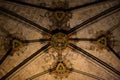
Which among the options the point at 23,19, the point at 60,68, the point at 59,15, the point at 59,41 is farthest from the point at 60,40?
the point at 23,19

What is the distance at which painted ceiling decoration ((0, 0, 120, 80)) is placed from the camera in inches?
357

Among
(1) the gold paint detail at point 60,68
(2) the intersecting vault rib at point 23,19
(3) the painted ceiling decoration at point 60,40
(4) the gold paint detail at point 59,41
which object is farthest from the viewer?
(1) the gold paint detail at point 60,68

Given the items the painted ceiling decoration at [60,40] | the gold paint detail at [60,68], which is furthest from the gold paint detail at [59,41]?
the gold paint detail at [60,68]

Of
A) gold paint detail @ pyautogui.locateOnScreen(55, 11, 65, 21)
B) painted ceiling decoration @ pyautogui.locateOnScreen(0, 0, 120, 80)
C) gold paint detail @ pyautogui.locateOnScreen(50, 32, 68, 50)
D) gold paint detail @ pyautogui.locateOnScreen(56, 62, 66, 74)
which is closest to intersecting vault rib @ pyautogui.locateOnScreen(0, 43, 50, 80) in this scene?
painted ceiling decoration @ pyautogui.locateOnScreen(0, 0, 120, 80)

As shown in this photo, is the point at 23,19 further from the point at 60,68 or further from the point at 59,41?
the point at 60,68

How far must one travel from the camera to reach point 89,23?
30.9ft

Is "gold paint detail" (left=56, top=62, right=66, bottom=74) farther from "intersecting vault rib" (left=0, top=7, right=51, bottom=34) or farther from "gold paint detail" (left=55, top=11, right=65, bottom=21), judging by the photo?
"gold paint detail" (left=55, top=11, right=65, bottom=21)

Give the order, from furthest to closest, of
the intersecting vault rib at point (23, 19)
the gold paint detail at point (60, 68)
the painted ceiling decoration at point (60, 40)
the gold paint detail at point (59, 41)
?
the gold paint detail at point (60, 68) → the gold paint detail at point (59, 41) → the painted ceiling decoration at point (60, 40) → the intersecting vault rib at point (23, 19)

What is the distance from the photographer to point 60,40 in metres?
9.81

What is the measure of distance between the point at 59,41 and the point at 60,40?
8 cm

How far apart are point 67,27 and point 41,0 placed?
4.47 ft

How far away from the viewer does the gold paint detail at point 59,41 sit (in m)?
9.63

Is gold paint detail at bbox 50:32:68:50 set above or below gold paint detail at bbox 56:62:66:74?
above

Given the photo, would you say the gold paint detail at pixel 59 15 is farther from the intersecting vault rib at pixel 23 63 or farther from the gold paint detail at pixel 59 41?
the intersecting vault rib at pixel 23 63
